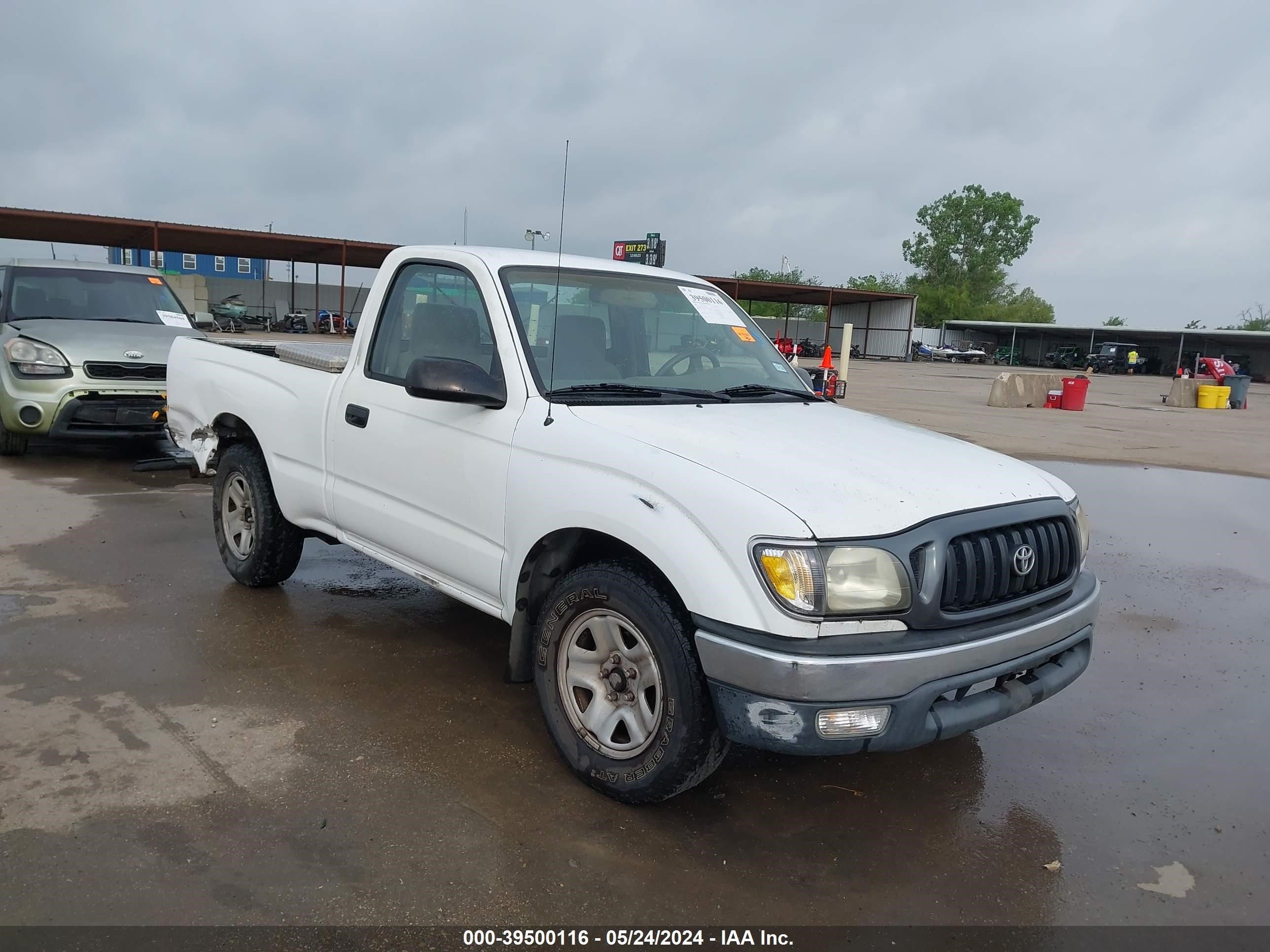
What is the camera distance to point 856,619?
2695mm

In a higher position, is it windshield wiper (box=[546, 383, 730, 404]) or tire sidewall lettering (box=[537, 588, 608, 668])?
windshield wiper (box=[546, 383, 730, 404])

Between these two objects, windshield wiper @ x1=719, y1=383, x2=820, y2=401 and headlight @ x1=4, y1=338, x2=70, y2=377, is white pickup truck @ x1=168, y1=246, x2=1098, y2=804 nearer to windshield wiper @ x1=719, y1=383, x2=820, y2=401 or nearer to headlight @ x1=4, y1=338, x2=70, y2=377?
windshield wiper @ x1=719, y1=383, x2=820, y2=401

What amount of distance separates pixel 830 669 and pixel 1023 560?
85cm

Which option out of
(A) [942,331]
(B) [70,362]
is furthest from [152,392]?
(A) [942,331]

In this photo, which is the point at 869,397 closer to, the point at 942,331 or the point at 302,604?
the point at 302,604

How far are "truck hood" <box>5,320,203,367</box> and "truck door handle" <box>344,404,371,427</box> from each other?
5.09 metres

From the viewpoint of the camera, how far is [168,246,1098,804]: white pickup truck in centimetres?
270

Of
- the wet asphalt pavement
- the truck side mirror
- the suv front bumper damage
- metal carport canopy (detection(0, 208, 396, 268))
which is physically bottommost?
the wet asphalt pavement

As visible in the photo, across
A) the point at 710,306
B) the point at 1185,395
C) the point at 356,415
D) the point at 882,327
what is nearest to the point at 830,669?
the point at 710,306

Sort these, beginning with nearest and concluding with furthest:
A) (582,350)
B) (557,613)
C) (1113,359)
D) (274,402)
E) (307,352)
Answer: (557,613), (582,350), (274,402), (307,352), (1113,359)

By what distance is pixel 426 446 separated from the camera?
383 cm

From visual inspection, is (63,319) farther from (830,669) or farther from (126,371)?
(830,669)

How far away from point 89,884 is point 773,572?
2095 millimetres

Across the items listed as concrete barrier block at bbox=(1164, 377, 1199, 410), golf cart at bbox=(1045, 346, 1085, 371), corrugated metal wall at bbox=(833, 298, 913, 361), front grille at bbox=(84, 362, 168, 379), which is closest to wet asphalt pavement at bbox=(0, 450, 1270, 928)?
front grille at bbox=(84, 362, 168, 379)
